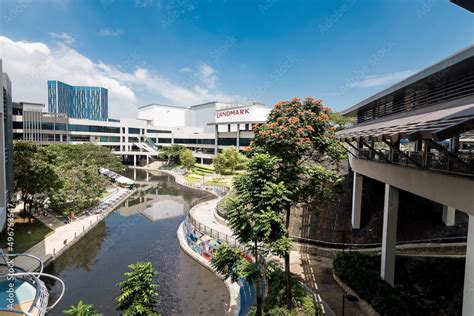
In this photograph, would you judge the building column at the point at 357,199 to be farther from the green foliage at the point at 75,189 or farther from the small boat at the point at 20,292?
the green foliage at the point at 75,189

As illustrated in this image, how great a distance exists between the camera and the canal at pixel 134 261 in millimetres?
12680

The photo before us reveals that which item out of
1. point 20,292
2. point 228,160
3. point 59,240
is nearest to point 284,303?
point 20,292

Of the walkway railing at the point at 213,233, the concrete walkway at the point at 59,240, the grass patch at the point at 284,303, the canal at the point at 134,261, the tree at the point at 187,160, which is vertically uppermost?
the tree at the point at 187,160

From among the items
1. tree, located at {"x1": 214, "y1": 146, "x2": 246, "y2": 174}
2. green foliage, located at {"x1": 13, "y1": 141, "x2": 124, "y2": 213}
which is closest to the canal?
green foliage, located at {"x1": 13, "y1": 141, "x2": 124, "y2": 213}

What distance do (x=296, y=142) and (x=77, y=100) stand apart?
106422 millimetres

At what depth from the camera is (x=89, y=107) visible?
10106 cm

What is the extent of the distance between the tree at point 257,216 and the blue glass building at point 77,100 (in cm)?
6959

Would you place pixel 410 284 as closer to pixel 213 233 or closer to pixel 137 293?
pixel 137 293

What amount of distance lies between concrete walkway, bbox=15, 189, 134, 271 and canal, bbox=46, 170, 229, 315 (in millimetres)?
529

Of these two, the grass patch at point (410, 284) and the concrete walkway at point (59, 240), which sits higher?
the grass patch at point (410, 284)

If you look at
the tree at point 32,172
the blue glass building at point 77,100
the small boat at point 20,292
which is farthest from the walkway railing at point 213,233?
the blue glass building at point 77,100

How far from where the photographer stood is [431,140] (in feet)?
20.7

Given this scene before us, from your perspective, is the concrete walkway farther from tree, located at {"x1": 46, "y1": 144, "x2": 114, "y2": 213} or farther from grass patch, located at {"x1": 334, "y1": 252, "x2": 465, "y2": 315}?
grass patch, located at {"x1": 334, "y1": 252, "x2": 465, "y2": 315}

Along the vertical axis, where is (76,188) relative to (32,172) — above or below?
below
